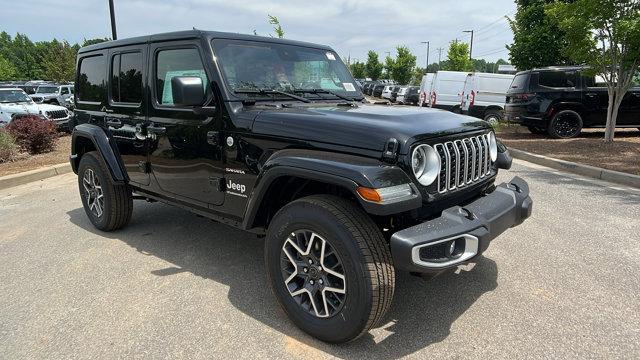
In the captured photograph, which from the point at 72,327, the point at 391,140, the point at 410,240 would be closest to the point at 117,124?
the point at 72,327

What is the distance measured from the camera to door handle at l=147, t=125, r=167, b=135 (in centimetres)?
383

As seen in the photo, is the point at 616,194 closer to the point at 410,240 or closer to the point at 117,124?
the point at 410,240

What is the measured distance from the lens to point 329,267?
8.80 ft

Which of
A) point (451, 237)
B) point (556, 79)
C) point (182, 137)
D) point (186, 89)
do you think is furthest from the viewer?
point (556, 79)

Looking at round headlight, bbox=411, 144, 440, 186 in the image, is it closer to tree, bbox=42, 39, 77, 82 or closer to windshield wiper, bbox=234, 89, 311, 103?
windshield wiper, bbox=234, 89, 311, 103

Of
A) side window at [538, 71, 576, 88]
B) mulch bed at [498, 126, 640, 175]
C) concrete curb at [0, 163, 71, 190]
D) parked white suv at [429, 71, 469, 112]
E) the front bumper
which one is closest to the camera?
the front bumper

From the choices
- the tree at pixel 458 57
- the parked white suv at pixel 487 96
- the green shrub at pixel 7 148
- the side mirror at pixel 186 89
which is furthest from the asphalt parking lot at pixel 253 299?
the tree at pixel 458 57

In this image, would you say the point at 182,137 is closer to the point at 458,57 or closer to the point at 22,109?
the point at 22,109

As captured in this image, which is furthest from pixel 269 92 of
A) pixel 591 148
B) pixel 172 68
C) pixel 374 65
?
pixel 374 65

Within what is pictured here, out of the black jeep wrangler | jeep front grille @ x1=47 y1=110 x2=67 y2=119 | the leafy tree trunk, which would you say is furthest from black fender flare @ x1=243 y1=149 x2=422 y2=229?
jeep front grille @ x1=47 y1=110 x2=67 y2=119

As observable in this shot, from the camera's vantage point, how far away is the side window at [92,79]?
4.66 m

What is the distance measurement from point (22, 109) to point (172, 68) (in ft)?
44.0

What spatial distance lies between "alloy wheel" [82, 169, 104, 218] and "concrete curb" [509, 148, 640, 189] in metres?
7.26

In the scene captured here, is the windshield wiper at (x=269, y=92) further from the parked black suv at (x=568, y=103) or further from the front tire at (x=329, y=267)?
the parked black suv at (x=568, y=103)
